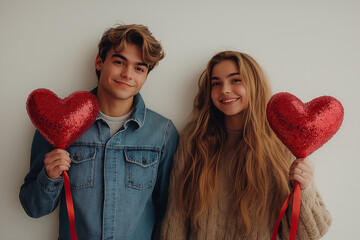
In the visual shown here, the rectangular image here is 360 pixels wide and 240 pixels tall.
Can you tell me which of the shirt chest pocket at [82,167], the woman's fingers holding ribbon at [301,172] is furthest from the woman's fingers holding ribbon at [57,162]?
the woman's fingers holding ribbon at [301,172]

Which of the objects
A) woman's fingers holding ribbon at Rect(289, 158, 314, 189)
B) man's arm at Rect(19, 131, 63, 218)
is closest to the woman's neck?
woman's fingers holding ribbon at Rect(289, 158, 314, 189)

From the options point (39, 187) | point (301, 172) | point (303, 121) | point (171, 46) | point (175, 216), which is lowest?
point (175, 216)

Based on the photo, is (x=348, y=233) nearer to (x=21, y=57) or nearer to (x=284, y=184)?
(x=284, y=184)

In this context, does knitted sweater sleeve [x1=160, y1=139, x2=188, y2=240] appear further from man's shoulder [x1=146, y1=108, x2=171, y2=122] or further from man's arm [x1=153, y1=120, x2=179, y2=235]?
man's shoulder [x1=146, y1=108, x2=171, y2=122]

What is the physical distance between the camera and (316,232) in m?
0.93

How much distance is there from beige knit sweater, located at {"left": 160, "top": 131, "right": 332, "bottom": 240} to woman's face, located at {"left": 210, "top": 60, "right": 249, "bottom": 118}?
0.51ft

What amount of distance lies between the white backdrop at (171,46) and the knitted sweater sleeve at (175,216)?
51 cm

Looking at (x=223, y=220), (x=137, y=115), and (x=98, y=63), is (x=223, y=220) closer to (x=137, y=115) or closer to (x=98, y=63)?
(x=137, y=115)

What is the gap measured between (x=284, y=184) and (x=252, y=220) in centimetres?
20

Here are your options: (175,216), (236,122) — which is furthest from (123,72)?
(175,216)

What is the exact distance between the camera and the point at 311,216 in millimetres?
912

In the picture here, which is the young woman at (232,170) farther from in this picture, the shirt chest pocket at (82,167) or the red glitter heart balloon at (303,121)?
the shirt chest pocket at (82,167)

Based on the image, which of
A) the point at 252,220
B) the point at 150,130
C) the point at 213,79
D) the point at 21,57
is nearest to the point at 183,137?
the point at 150,130

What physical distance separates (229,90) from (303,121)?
1.11ft
